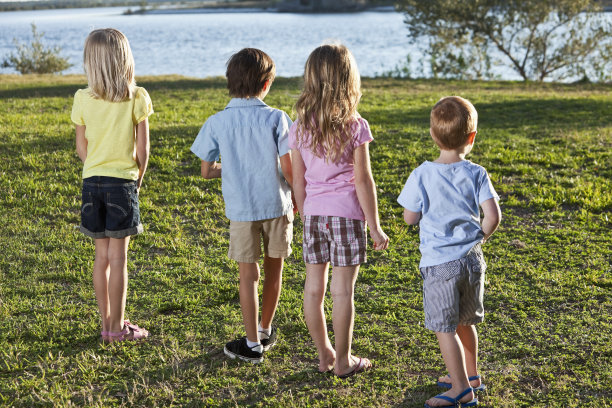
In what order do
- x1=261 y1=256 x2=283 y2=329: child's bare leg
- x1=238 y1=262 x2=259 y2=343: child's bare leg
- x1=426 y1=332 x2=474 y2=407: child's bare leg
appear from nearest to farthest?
x1=426 y1=332 x2=474 y2=407: child's bare leg → x1=238 y1=262 x2=259 y2=343: child's bare leg → x1=261 y1=256 x2=283 y2=329: child's bare leg

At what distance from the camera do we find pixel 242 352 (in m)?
3.93

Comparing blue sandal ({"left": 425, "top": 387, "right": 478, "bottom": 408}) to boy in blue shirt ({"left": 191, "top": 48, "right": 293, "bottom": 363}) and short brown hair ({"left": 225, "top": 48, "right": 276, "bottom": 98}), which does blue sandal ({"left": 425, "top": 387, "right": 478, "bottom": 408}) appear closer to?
boy in blue shirt ({"left": 191, "top": 48, "right": 293, "bottom": 363})

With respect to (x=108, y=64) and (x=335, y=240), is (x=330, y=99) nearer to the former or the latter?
(x=335, y=240)

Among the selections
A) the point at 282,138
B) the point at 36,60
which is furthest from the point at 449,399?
the point at 36,60

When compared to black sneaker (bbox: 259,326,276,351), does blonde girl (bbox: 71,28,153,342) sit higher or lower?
higher

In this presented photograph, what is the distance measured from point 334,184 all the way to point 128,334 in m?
1.73

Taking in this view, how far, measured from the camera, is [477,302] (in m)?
3.30

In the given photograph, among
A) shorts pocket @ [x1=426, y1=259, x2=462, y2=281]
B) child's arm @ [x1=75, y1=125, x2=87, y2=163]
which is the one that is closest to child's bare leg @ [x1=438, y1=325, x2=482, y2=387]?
shorts pocket @ [x1=426, y1=259, x2=462, y2=281]

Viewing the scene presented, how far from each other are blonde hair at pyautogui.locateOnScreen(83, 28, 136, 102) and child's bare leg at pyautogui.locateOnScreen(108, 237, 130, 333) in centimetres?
89

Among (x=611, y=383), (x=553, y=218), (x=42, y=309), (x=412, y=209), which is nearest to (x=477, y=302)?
(x=412, y=209)

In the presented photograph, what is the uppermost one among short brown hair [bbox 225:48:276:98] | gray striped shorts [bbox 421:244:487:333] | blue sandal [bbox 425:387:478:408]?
short brown hair [bbox 225:48:276:98]

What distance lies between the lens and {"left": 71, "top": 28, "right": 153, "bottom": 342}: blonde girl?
150 inches

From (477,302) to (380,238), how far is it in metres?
0.60

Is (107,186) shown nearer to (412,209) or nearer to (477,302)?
(412,209)
